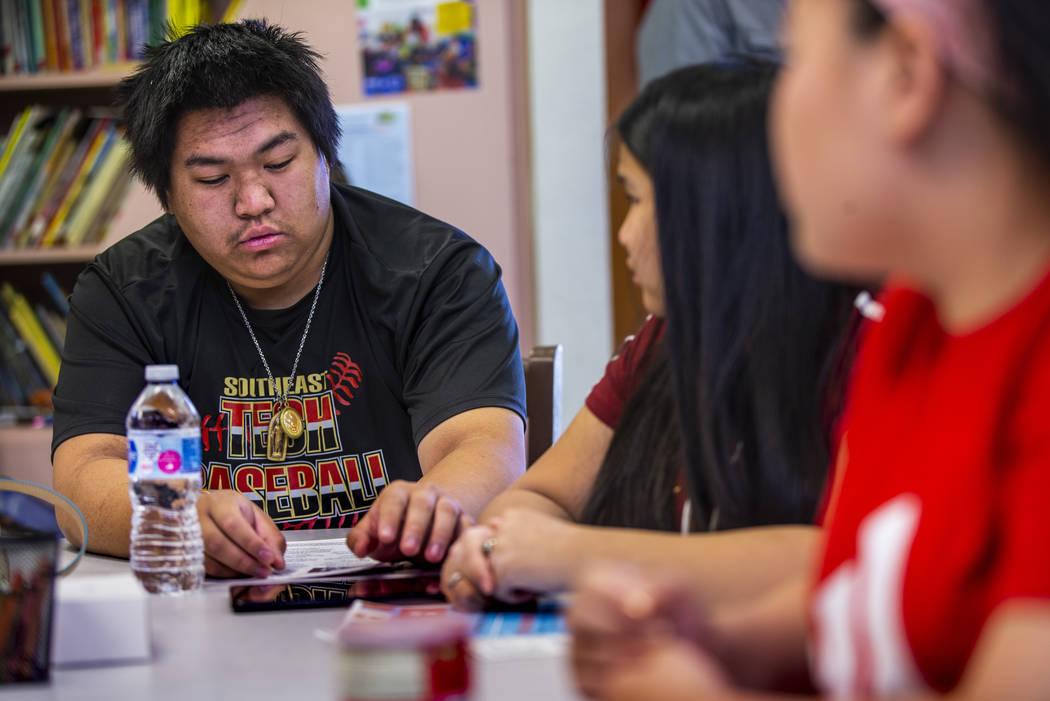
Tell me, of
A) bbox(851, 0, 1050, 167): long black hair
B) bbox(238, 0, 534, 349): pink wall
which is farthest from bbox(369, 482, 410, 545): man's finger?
bbox(238, 0, 534, 349): pink wall

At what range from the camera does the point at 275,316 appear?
1930mm

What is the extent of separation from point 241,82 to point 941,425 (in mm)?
1461

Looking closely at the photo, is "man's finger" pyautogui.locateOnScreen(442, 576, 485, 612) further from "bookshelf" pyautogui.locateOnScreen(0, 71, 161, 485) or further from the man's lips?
"bookshelf" pyautogui.locateOnScreen(0, 71, 161, 485)

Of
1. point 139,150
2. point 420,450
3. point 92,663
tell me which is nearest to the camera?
point 92,663

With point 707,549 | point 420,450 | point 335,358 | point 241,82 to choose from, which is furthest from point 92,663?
point 241,82

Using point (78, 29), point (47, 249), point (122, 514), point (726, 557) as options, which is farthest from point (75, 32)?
point (726, 557)

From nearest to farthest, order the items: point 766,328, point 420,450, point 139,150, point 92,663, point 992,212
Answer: point 992,212 < point 92,663 < point 766,328 < point 420,450 < point 139,150

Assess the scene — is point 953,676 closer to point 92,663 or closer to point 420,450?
point 92,663

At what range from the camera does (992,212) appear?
57cm

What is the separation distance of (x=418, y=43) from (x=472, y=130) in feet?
0.92

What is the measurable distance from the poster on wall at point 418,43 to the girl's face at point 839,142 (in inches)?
102

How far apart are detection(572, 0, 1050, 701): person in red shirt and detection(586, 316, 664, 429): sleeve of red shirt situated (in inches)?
29.3

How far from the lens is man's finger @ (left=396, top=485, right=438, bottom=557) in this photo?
1270mm

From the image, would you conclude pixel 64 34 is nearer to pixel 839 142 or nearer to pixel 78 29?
pixel 78 29
